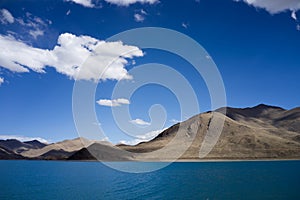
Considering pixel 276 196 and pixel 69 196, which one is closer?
pixel 276 196

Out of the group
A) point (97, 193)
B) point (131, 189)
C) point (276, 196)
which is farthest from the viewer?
point (131, 189)

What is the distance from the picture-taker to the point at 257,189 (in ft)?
193

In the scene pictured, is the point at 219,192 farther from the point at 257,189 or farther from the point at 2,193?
the point at 2,193

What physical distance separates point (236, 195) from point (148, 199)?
577 inches

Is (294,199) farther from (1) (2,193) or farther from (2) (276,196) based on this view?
(1) (2,193)

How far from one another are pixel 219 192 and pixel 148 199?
1364cm

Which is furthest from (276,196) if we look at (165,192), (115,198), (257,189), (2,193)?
(2,193)

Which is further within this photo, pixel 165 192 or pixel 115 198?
pixel 165 192

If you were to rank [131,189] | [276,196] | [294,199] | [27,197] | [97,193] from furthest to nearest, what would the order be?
1. [131,189]
2. [97,193]
3. [27,197]
4. [276,196]
5. [294,199]

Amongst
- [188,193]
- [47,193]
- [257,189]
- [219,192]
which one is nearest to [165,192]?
[188,193]

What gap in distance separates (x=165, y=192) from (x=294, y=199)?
72.5 feet

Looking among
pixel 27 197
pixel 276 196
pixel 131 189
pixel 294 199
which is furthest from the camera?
pixel 131 189

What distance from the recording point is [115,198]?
5166cm

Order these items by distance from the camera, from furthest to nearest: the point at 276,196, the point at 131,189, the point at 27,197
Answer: the point at 131,189, the point at 27,197, the point at 276,196
